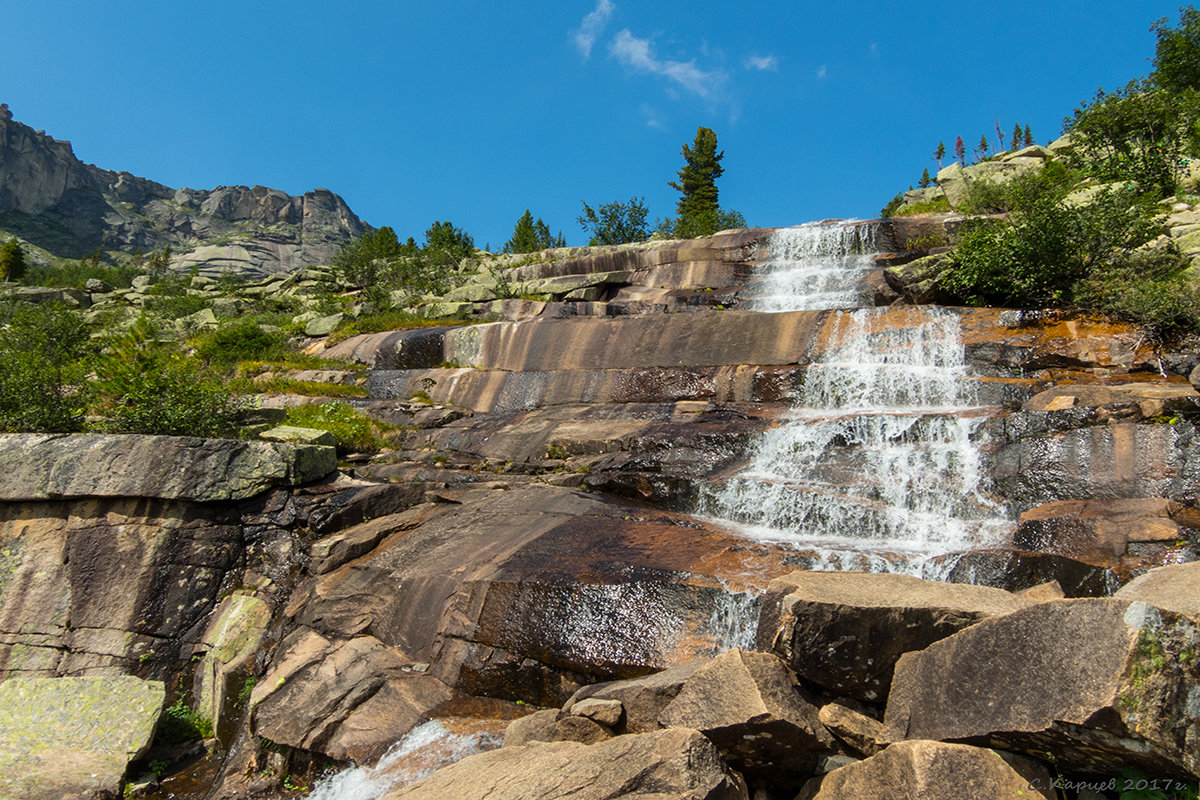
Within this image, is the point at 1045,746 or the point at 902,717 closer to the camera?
the point at 1045,746

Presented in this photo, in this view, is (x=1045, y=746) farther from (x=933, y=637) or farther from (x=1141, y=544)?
(x=1141, y=544)

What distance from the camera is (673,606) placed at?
5.93 metres

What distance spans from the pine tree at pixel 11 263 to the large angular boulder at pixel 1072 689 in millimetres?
65988

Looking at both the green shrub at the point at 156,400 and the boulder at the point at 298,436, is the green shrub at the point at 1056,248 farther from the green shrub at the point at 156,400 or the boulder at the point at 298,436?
the green shrub at the point at 156,400

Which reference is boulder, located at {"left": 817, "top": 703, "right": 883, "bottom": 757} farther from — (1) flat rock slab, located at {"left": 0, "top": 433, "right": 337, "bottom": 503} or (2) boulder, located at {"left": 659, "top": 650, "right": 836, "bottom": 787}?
(1) flat rock slab, located at {"left": 0, "top": 433, "right": 337, "bottom": 503}

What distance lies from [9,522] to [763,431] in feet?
37.1

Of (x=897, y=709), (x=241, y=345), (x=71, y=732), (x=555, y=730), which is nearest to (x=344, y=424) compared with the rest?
(x=71, y=732)

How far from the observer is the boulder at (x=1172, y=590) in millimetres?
2957

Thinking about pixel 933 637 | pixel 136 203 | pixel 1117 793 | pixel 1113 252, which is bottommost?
pixel 1117 793

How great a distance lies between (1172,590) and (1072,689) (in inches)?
46.6

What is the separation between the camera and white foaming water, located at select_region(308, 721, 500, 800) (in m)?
4.89

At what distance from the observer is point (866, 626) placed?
3975 millimetres

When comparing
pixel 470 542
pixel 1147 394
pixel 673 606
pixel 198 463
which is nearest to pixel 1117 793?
pixel 673 606

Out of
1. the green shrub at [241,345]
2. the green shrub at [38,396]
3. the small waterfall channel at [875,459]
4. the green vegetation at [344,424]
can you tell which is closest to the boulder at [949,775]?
the small waterfall channel at [875,459]
